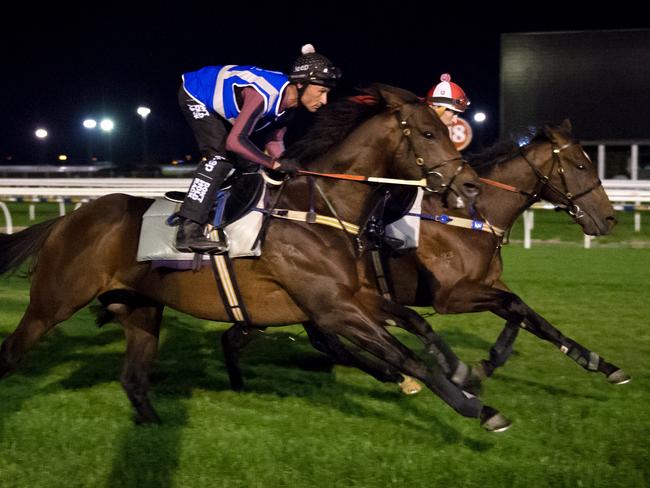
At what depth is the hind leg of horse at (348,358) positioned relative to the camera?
502cm

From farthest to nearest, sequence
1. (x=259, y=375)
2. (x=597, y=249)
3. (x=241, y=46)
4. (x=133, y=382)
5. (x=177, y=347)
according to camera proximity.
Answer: (x=241, y=46), (x=597, y=249), (x=177, y=347), (x=259, y=375), (x=133, y=382)

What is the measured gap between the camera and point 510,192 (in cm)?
579

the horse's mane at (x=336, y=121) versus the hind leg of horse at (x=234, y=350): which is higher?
the horse's mane at (x=336, y=121)

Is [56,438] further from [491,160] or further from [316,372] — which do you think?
[491,160]

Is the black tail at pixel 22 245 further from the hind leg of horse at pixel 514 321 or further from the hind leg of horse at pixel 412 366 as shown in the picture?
the hind leg of horse at pixel 514 321

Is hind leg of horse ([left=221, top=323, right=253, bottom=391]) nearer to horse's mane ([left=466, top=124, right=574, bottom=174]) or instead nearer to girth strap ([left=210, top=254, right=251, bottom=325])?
girth strap ([left=210, top=254, right=251, bottom=325])

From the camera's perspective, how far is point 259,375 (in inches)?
227

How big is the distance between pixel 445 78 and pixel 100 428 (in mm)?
3171

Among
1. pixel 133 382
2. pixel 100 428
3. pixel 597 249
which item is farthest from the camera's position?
pixel 597 249

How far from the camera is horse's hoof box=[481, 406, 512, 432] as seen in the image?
4.11 metres

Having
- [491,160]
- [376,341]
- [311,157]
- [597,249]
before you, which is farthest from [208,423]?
[597,249]

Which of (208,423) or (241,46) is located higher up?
(241,46)

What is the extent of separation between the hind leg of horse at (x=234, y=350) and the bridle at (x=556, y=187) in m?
1.81

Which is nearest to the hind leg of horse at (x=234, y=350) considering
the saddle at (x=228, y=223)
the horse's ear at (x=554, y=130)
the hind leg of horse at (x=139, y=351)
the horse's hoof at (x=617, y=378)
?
the hind leg of horse at (x=139, y=351)
